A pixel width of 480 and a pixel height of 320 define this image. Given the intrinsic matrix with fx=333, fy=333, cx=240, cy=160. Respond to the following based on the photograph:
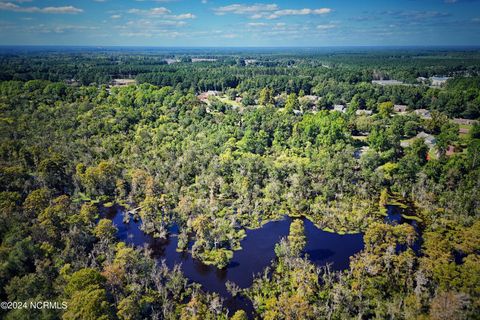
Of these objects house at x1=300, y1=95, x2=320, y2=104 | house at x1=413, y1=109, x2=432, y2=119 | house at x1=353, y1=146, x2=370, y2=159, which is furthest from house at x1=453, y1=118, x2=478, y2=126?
house at x1=300, y1=95, x2=320, y2=104

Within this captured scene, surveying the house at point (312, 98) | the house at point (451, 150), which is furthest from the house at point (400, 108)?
the house at point (451, 150)

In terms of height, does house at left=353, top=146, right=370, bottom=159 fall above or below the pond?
above

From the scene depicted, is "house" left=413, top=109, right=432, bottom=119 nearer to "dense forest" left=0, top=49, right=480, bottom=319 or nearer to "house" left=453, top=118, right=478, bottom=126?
"dense forest" left=0, top=49, right=480, bottom=319

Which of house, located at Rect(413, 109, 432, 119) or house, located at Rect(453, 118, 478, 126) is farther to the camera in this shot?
house, located at Rect(413, 109, 432, 119)

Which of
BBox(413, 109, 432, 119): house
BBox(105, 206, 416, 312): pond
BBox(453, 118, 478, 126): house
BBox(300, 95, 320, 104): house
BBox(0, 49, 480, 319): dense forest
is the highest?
BBox(300, 95, 320, 104): house

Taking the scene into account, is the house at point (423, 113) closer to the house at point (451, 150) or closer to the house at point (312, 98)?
the house at point (451, 150)

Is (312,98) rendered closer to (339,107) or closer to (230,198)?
(339,107)

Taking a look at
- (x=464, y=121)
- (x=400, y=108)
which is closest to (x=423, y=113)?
(x=400, y=108)
